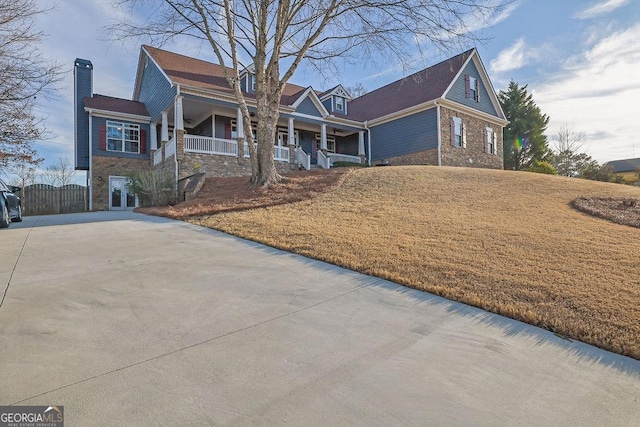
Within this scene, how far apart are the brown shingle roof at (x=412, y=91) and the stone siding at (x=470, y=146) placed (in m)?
1.75

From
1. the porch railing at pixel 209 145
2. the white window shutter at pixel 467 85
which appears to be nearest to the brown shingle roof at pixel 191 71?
the porch railing at pixel 209 145

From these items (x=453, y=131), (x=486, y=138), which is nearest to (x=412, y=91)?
(x=453, y=131)

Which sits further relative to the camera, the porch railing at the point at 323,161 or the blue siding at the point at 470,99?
the blue siding at the point at 470,99

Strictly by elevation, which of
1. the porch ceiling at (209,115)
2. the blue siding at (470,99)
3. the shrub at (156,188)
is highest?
the blue siding at (470,99)

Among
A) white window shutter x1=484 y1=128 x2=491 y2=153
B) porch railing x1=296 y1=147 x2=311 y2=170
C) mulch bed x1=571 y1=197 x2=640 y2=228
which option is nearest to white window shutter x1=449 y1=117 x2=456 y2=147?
white window shutter x1=484 y1=128 x2=491 y2=153

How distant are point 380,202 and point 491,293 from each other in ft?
18.7

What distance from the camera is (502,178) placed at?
42.0 ft

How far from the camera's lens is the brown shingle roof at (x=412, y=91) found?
1984 cm

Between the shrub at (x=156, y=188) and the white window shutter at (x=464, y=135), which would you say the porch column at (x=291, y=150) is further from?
the white window shutter at (x=464, y=135)

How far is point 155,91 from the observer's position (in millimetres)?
18391

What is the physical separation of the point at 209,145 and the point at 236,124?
4034mm

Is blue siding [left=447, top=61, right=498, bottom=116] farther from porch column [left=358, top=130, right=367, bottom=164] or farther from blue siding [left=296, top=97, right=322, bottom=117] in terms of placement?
blue siding [left=296, top=97, right=322, bottom=117]

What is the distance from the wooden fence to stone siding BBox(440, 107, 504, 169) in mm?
19427

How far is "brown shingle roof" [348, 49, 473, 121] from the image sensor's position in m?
19.8
